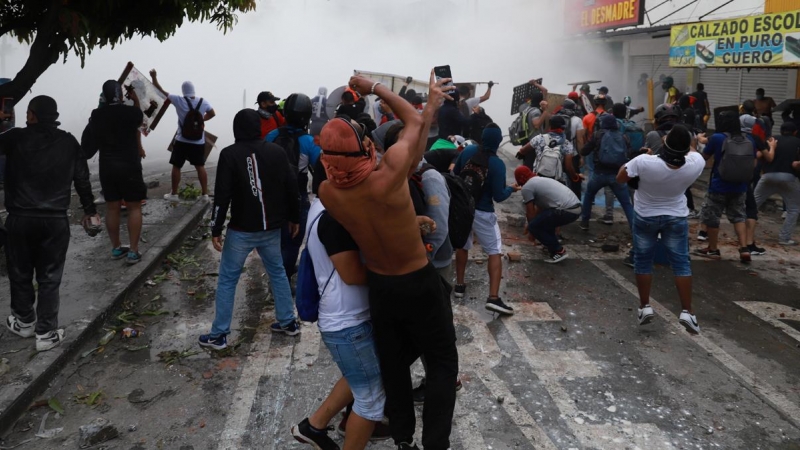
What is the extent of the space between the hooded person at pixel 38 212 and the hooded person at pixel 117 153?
57.1 inches

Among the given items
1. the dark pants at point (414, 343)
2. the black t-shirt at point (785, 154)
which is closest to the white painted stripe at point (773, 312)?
the black t-shirt at point (785, 154)

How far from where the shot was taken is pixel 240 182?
189 inches

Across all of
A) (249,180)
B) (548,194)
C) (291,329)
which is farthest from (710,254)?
(249,180)

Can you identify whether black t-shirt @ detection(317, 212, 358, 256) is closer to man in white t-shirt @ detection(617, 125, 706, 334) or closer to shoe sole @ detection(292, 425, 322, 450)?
shoe sole @ detection(292, 425, 322, 450)

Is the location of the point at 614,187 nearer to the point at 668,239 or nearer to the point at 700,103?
the point at 668,239

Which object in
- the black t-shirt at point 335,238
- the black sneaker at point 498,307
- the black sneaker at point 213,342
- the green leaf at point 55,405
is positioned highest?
the black t-shirt at point 335,238

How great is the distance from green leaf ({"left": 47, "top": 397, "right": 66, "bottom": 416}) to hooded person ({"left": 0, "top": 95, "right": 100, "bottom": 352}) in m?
0.60

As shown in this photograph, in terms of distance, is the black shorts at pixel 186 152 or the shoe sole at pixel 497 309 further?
the black shorts at pixel 186 152

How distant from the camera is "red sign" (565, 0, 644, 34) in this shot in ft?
65.8

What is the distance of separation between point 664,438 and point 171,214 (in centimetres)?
687

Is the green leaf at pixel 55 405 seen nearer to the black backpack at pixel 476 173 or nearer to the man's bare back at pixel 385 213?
the man's bare back at pixel 385 213

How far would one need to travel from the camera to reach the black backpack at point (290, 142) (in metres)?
5.79

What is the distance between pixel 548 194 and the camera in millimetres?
7133

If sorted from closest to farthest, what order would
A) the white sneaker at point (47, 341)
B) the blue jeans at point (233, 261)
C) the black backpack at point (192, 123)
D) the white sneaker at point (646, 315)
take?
the white sneaker at point (47, 341)
the blue jeans at point (233, 261)
the white sneaker at point (646, 315)
the black backpack at point (192, 123)
